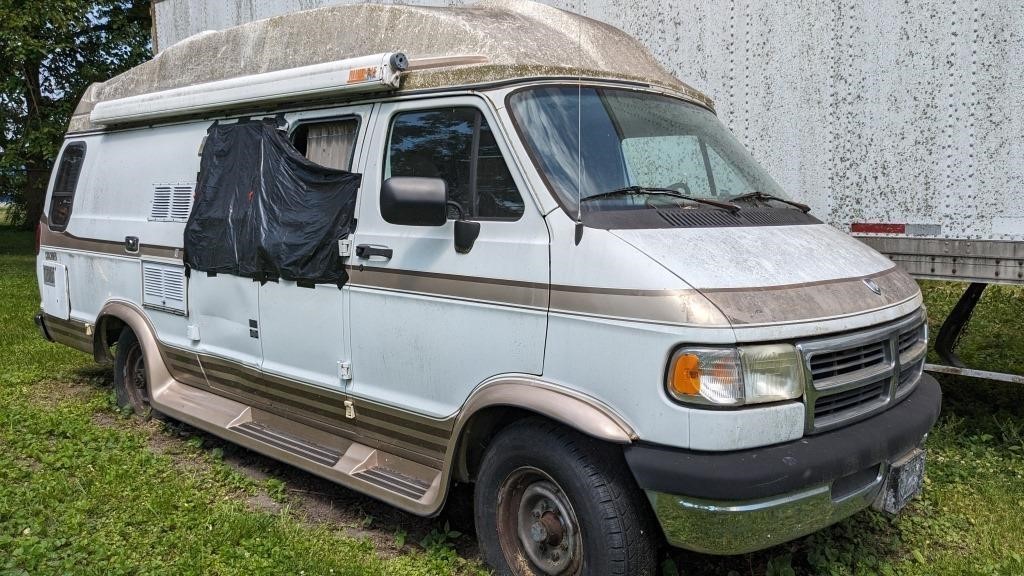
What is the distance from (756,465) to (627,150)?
5.37 ft

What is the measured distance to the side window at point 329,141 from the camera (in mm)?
4637

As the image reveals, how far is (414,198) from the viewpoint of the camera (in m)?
3.71

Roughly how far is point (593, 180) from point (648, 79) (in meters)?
1.05

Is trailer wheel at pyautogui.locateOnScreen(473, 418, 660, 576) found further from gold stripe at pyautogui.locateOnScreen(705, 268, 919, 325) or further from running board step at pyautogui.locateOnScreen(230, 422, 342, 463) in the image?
running board step at pyautogui.locateOnScreen(230, 422, 342, 463)

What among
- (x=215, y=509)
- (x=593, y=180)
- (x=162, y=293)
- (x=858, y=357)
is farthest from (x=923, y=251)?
(x=162, y=293)

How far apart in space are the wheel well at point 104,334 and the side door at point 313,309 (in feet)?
7.06

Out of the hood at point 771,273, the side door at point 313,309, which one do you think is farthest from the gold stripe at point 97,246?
the hood at point 771,273

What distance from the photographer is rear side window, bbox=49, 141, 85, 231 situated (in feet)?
22.9

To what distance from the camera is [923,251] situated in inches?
210

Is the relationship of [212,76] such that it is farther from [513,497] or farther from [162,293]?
[513,497]

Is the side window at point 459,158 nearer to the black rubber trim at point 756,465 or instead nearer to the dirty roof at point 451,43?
the dirty roof at point 451,43

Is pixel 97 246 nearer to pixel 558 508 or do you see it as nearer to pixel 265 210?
pixel 265 210

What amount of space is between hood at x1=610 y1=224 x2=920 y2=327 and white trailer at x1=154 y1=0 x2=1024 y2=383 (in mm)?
1502

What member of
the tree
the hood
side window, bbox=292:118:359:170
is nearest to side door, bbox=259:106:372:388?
side window, bbox=292:118:359:170
